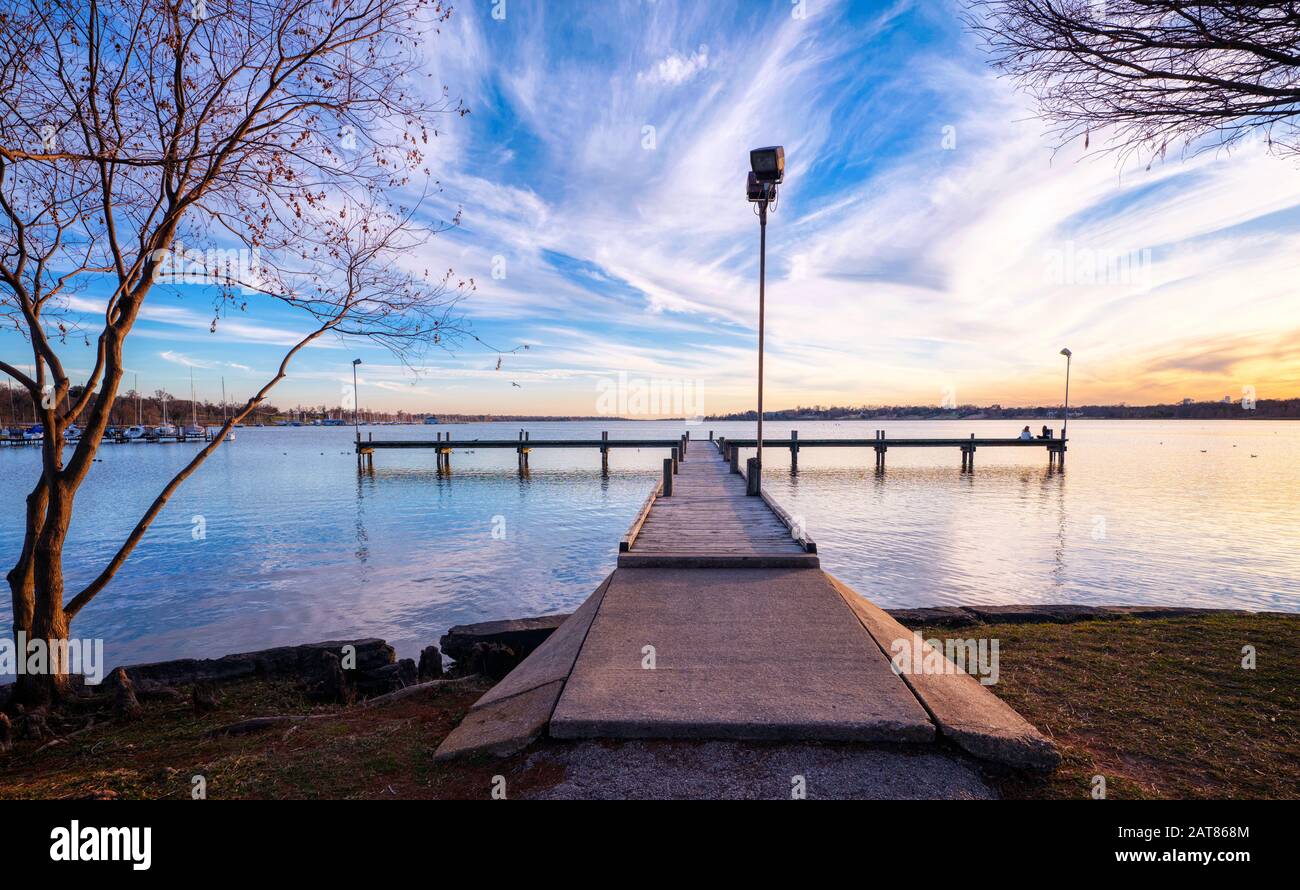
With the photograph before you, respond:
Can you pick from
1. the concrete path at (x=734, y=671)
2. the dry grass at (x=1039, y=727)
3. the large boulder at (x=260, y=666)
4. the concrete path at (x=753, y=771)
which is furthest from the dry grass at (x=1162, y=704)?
the large boulder at (x=260, y=666)

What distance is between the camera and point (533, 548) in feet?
66.6

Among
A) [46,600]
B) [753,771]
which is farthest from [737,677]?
[46,600]

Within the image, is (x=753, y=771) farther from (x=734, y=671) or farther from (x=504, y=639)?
(x=504, y=639)

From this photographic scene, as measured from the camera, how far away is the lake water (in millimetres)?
13547

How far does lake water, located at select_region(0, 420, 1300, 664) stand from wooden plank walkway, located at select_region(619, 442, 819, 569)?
12.2ft

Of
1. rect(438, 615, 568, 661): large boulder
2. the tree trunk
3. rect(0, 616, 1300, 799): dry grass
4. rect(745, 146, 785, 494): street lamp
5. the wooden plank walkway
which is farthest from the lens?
rect(745, 146, 785, 494): street lamp

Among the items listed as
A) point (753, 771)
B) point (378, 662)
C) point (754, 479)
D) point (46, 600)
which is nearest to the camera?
point (753, 771)

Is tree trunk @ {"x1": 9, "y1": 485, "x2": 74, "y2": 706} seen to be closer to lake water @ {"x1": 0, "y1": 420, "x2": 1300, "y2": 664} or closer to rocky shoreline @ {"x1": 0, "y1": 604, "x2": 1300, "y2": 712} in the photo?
rocky shoreline @ {"x1": 0, "y1": 604, "x2": 1300, "y2": 712}

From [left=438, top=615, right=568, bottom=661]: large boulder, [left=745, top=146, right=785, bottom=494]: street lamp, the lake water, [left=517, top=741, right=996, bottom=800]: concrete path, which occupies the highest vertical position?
[left=745, top=146, right=785, bottom=494]: street lamp

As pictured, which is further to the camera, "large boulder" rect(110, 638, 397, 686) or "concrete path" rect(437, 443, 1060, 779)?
"large boulder" rect(110, 638, 397, 686)

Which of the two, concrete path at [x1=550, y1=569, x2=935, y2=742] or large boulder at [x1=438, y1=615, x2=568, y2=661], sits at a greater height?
concrete path at [x1=550, y1=569, x2=935, y2=742]

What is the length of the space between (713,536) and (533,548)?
11.7 metres

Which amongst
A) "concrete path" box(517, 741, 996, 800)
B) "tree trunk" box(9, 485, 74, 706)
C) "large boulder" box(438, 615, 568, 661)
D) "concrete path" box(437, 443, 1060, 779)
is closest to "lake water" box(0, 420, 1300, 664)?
"large boulder" box(438, 615, 568, 661)
